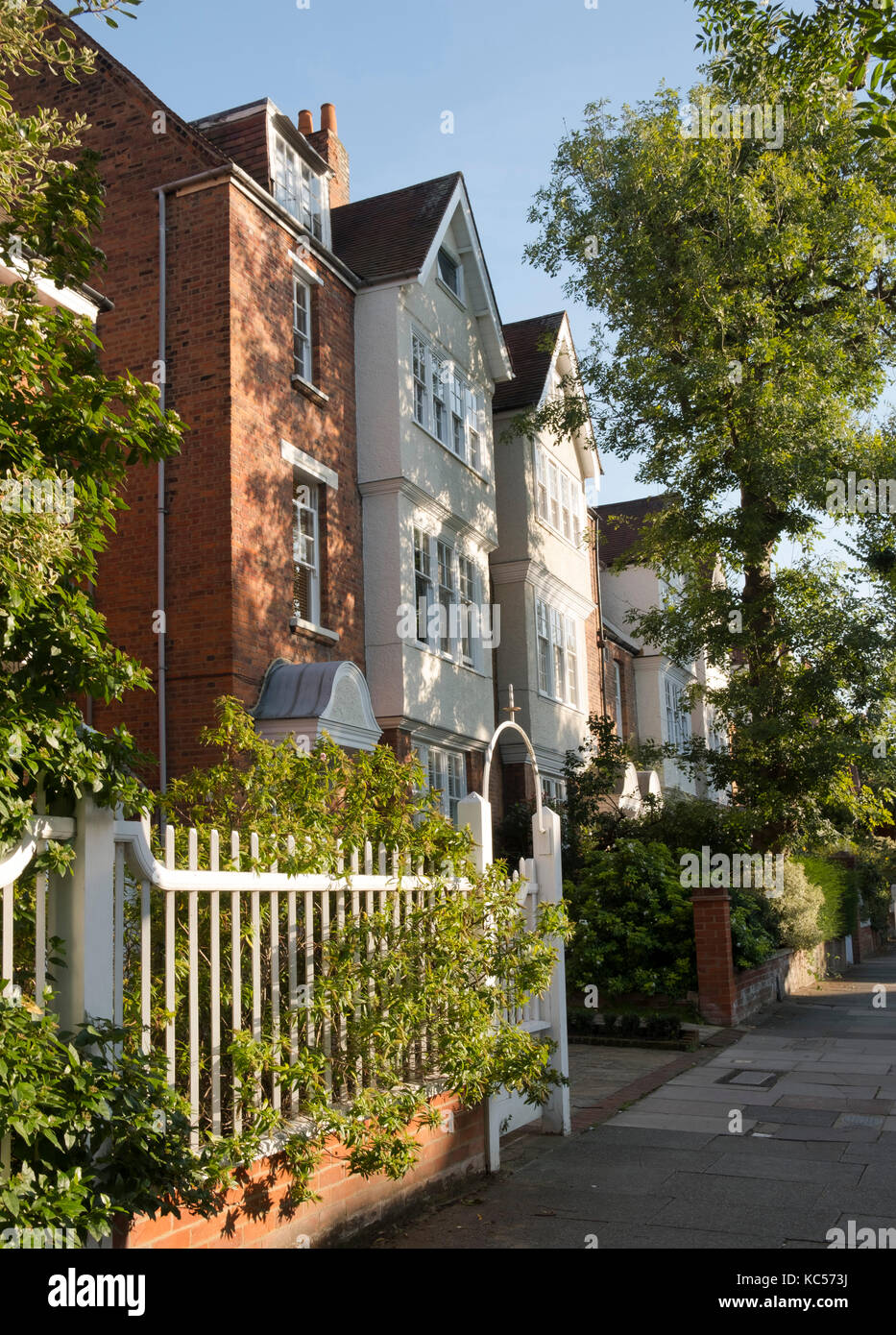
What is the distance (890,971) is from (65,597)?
26.7 m

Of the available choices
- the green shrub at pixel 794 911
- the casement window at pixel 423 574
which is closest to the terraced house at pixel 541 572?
the casement window at pixel 423 574

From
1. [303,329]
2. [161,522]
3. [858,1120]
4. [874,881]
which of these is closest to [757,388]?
[303,329]

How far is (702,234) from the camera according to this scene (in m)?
20.5

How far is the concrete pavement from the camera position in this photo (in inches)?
234

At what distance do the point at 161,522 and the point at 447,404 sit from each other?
6837mm

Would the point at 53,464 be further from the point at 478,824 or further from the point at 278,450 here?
the point at 278,450

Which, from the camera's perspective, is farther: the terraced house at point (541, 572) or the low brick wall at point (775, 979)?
Answer: the terraced house at point (541, 572)

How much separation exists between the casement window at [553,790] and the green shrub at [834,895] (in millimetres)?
4496

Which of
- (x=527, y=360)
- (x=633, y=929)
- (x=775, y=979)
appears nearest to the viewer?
(x=633, y=929)

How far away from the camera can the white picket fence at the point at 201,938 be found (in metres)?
3.94

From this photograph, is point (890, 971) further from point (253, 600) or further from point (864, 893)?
point (253, 600)

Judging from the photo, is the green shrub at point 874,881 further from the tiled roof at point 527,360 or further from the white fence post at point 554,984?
the white fence post at point 554,984

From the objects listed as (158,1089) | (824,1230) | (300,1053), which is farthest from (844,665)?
(158,1089)

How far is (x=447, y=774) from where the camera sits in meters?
19.0
